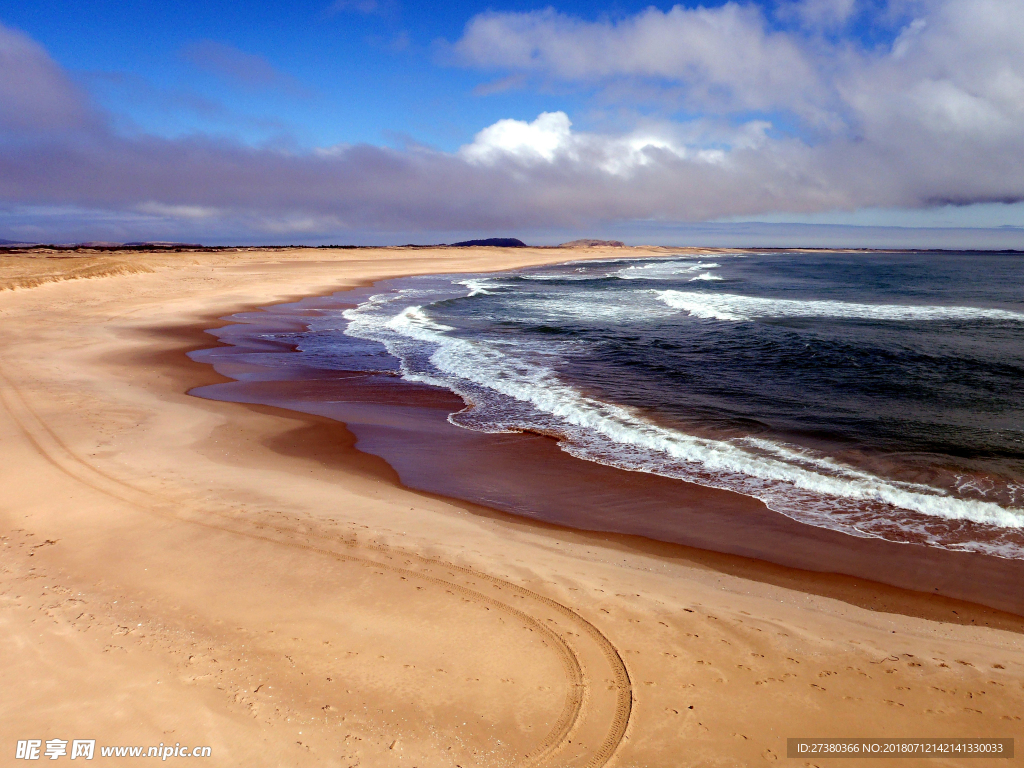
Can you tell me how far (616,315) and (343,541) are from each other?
20.8m

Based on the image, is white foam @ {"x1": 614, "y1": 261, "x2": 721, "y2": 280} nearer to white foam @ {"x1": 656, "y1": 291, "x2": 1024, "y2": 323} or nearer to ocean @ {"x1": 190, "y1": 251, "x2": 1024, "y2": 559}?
white foam @ {"x1": 656, "y1": 291, "x2": 1024, "y2": 323}

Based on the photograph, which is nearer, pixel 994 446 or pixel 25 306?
pixel 994 446

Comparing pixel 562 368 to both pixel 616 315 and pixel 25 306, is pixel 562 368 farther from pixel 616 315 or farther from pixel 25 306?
pixel 25 306

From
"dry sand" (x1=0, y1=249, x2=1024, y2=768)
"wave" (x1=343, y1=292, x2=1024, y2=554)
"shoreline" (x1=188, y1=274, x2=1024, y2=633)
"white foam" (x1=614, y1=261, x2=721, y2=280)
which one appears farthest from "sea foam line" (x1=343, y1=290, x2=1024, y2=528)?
"white foam" (x1=614, y1=261, x2=721, y2=280)

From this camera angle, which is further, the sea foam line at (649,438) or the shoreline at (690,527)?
the sea foam line at (649,438)

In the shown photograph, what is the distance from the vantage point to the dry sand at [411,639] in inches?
128

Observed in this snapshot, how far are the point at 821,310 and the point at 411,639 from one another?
2583 cm

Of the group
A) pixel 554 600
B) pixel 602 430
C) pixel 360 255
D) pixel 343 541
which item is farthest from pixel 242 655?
pixel 360 255

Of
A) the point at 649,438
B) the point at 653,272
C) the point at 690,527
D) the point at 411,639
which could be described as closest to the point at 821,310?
the point at 649,438

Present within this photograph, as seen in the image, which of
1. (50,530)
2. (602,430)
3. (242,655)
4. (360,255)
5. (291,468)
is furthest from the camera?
(360,255)

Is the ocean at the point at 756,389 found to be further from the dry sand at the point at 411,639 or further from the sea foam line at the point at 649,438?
the dry sand at the point at 411,639

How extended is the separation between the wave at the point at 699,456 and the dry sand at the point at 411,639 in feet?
5.93

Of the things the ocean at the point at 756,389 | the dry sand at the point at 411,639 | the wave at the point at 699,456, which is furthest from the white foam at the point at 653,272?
the dry sand at the point at 411,639

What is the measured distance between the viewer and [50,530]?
17.4ft
